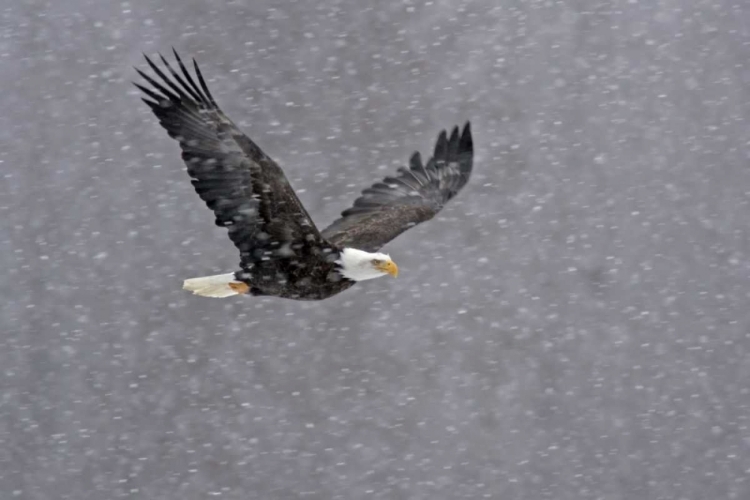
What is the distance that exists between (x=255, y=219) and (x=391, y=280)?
8.89m

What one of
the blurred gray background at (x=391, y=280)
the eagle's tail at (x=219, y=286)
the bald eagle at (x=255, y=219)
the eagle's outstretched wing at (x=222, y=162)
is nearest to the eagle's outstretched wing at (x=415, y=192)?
the bald eagle at (x=255, y=219)

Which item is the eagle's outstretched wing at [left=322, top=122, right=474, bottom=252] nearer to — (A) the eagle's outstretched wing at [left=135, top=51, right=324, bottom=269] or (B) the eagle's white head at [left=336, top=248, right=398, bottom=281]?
(B) the eagle's white head at [left=336, top=248, right=398, bottom=281]

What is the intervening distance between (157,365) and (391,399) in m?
2.83

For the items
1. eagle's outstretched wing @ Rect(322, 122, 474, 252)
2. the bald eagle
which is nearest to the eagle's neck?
the bald eagle

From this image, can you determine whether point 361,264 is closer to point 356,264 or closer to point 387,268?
point 356,264

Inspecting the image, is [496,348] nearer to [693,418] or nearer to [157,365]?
[693,418]

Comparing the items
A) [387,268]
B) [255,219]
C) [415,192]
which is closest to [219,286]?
[255,219]

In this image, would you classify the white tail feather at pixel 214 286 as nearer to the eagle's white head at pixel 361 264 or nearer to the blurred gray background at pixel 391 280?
the eagle's white head at pixel 361 264

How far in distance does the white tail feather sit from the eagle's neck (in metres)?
0.66

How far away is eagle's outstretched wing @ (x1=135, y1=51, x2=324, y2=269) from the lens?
6.56 meters

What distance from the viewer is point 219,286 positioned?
740 cm

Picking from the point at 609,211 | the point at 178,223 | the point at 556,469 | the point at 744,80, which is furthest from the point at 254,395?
the point at 744,80

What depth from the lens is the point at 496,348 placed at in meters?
15.7

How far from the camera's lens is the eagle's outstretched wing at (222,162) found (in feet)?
21.5
